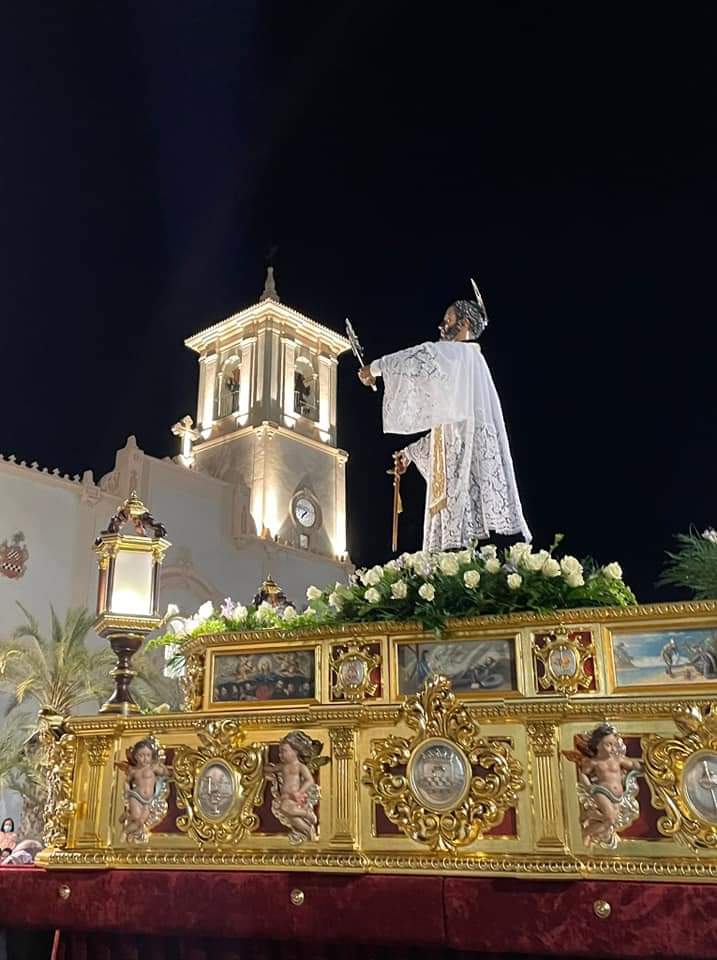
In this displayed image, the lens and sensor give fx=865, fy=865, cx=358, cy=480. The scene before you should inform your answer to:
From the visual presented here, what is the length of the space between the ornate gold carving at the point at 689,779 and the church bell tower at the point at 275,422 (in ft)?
93.5

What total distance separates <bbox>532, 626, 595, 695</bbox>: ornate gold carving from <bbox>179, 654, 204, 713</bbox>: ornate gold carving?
92.7 inches

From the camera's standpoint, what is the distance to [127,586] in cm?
638

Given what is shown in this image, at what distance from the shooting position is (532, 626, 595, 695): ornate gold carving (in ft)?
16.6

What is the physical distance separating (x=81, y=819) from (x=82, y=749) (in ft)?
1.37

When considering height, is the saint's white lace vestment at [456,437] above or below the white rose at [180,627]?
above

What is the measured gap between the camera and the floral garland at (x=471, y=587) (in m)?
5.49

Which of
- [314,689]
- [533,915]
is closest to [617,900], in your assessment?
[533,915]

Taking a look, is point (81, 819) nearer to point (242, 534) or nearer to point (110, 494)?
point (110, 494)

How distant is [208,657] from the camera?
6055 millimetres

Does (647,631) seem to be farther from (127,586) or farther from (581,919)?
(127,586)

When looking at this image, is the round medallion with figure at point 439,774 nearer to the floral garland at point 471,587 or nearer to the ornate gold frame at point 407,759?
the ornate gold frame at point 407,759

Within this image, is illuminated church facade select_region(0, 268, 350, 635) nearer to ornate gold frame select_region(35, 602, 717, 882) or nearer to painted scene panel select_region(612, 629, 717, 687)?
ornate gold frame select_region(35, 602, 717, 882)

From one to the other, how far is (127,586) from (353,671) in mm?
1918

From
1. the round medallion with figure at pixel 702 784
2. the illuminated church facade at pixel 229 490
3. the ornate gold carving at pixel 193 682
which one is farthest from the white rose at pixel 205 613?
the illuminated church facade at pixel 229 490
